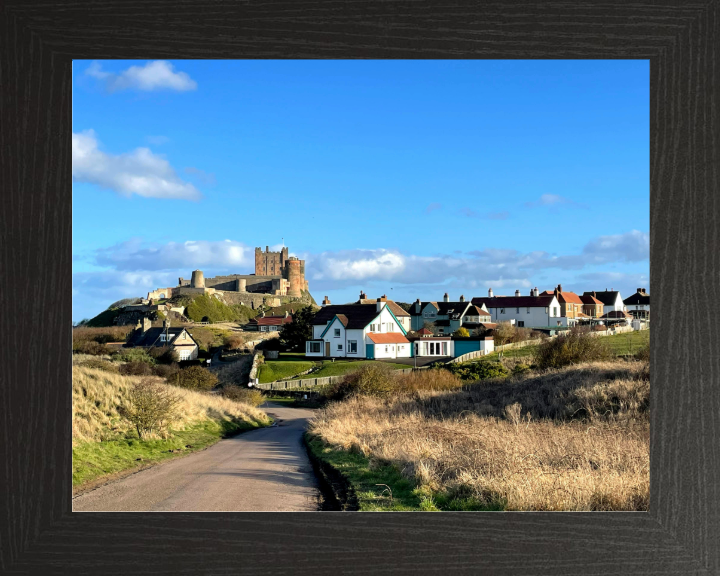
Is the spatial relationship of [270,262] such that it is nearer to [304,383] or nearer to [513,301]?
[304,383]

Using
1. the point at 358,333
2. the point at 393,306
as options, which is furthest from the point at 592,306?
the point at 393,306

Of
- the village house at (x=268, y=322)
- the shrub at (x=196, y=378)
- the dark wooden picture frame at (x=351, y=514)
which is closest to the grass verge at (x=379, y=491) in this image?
the dark wooden picture frame at (x=351, y=514)

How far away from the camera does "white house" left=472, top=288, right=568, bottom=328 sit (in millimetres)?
7750

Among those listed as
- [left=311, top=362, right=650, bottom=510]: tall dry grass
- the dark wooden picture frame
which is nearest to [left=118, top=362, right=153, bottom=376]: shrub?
[left=311, top=362, right=650, bottom=510]: tall dry grass

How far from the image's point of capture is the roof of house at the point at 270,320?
884 centimetres

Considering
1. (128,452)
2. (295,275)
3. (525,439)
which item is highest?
(295,275)

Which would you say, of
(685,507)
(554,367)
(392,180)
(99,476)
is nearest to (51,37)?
(392,180)

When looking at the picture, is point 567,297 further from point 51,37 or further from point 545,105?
point 51,37

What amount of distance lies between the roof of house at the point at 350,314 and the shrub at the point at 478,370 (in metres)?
2.68

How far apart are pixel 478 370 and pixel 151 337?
5.67m

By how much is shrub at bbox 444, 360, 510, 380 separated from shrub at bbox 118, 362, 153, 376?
487cm

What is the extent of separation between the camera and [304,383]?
9273mm

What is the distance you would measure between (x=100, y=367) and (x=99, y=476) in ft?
13.3

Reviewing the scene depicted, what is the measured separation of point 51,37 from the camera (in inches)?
94.2
